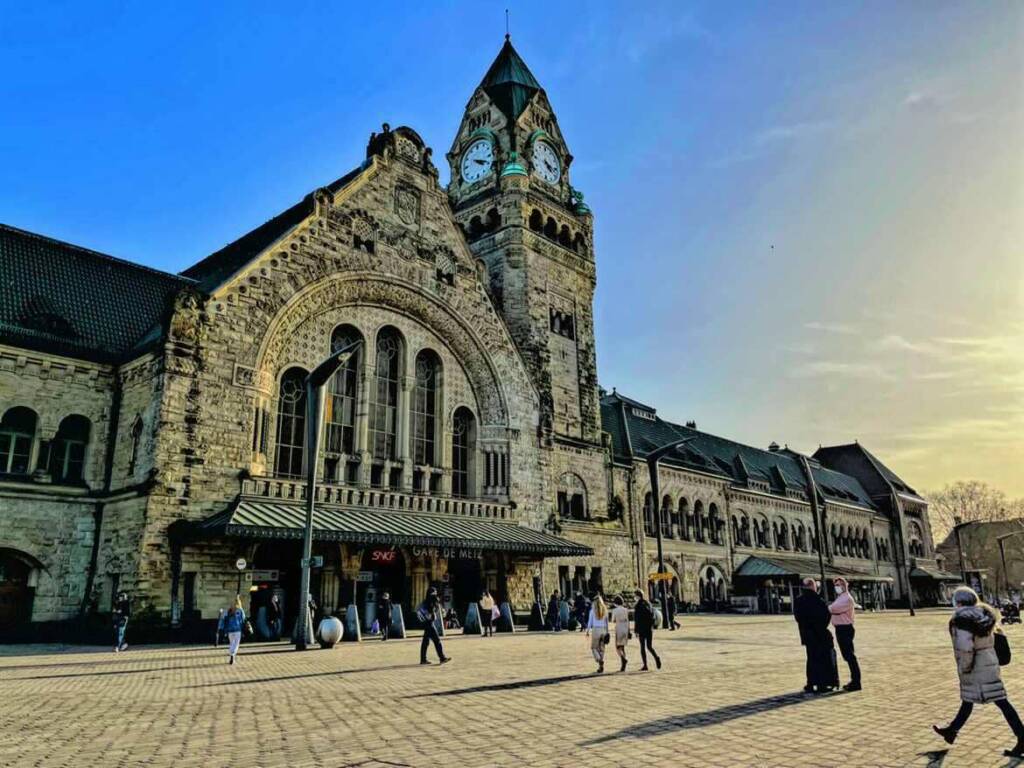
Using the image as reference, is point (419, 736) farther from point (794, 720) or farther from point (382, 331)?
point (382, 331)

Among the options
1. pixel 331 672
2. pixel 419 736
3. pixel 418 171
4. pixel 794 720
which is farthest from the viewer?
pixel 418 171

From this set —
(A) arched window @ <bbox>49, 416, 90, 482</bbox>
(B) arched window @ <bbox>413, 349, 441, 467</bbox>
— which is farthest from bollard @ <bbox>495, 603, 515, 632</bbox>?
(A) arched window @ <bbox>49, 416, 90, 482</bbox>

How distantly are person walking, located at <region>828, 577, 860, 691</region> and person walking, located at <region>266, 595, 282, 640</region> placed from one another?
17907mm

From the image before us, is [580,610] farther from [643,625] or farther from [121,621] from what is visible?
[121,621]

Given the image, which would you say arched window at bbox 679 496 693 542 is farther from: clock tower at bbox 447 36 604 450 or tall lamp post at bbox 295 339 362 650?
tall lamp post at bbox 295 339 362 650

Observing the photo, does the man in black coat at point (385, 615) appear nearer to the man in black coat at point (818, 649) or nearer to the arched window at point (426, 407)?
the arched window at point (426, 407)

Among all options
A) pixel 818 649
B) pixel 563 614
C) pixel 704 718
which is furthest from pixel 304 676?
pixel 563 614

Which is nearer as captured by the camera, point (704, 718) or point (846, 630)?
point (704, 718)

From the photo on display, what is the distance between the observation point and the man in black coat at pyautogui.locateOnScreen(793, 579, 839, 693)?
11.3 metres

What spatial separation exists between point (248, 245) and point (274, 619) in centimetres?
1912

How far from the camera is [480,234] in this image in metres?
42.8

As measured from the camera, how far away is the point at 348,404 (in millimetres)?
29422

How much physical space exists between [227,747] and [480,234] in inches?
1469

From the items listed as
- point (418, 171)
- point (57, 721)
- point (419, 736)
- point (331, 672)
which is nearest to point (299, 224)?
point (418, 171)
